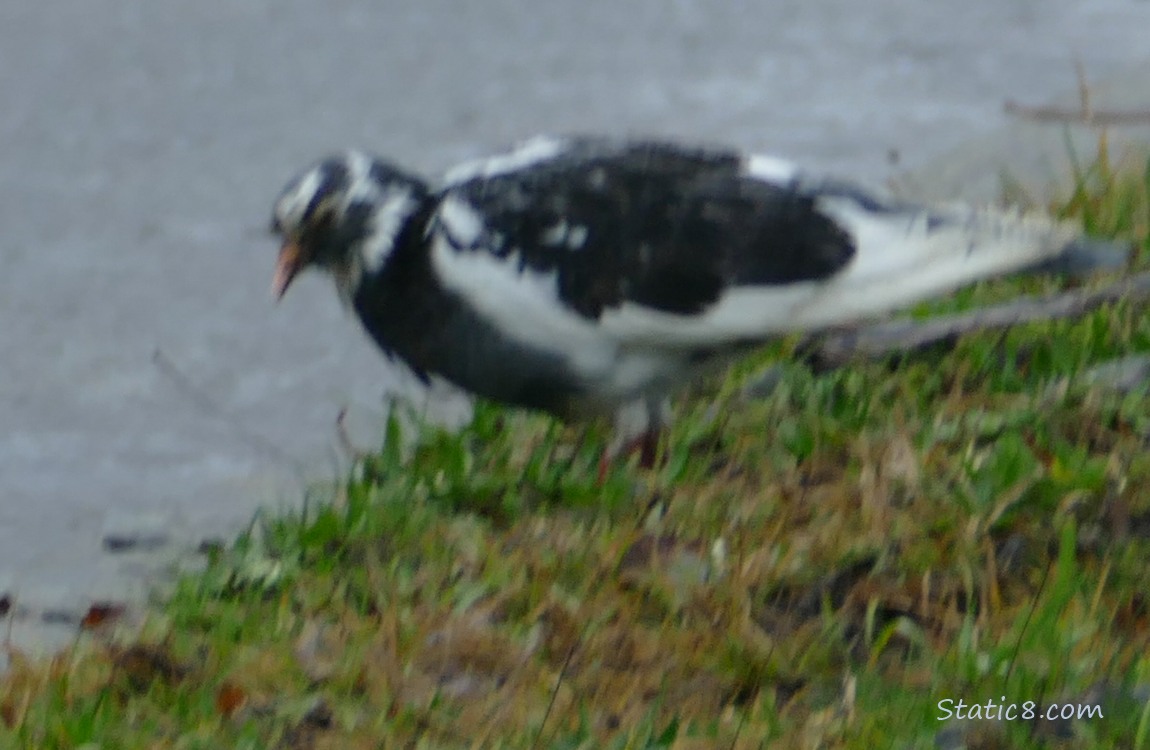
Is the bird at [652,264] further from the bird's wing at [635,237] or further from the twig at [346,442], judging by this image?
the twig at [346,442]

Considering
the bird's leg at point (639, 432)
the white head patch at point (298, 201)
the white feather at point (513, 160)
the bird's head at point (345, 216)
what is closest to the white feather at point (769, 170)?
the white feather at point (513, 160)

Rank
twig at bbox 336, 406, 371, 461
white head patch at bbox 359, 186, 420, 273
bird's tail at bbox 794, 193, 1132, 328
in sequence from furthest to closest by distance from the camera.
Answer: twig at bbox 336, 406, 371, 461 → white head patch at bbox 359, 186, 420, 273 → bird's tail at bbox 794, 193, 1132, 328

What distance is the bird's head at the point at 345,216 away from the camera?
4.34m

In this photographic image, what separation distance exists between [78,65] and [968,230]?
356cm

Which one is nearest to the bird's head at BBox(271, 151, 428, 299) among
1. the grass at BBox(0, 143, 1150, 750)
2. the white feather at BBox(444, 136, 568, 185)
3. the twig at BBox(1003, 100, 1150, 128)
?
the white feather at BBox(444, 136, 568, 185)

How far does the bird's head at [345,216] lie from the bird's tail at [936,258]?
868mm

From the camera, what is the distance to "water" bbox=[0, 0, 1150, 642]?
4566 millimetres

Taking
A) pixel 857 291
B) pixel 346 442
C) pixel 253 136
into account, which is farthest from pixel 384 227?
pixel 253 136

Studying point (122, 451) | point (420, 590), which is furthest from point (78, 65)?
point (420, 590)

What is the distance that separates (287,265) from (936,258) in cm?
132

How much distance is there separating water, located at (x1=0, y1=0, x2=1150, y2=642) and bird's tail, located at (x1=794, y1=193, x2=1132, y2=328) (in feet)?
3.95

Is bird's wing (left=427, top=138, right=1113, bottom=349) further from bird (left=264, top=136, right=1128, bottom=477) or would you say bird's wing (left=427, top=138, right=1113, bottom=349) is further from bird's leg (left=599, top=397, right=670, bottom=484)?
bird's leg (left=599, top=397, right=670, bottom=484)

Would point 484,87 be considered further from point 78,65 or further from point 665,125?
point 78,65

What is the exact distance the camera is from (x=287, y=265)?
4.42m
